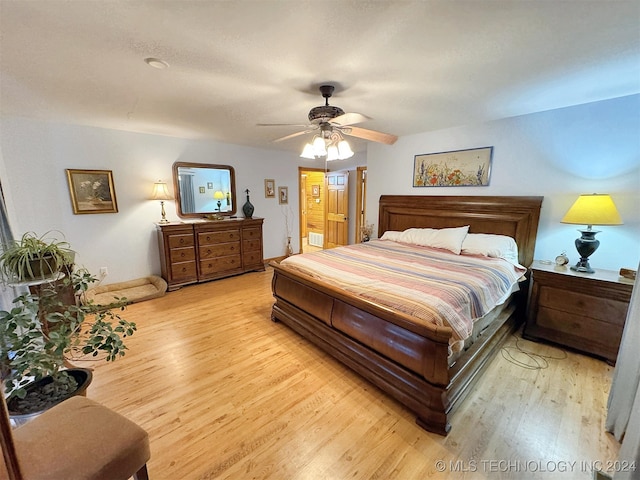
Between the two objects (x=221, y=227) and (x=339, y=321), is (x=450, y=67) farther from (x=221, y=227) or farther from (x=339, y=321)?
(x=221, y=227)

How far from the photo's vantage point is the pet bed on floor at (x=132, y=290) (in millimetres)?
3479

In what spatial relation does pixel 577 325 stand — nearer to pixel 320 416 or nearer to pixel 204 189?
pixel 320 416

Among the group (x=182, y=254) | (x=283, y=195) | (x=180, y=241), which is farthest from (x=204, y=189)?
(x=283, y=195)

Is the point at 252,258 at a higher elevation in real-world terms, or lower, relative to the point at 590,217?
lower

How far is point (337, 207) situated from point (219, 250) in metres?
2.98

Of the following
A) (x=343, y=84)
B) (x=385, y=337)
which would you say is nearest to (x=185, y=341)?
(x=385, y=337)

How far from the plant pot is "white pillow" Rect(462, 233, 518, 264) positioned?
3.49 metres

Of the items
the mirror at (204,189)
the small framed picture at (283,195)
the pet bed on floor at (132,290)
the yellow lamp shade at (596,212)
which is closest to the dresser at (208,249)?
the pet bed on floor at (132,290)

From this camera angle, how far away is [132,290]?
12.2 ft

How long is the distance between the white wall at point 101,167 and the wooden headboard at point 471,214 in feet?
9.26

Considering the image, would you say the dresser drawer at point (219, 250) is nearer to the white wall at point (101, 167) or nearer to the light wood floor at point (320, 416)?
the white wall at point (101, 167)

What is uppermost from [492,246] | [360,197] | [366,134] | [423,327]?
[366,134]

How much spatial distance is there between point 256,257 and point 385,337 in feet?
11.3

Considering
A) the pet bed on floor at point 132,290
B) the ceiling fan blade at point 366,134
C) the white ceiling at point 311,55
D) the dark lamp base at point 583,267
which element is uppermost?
the white ceiling at point 311,55
